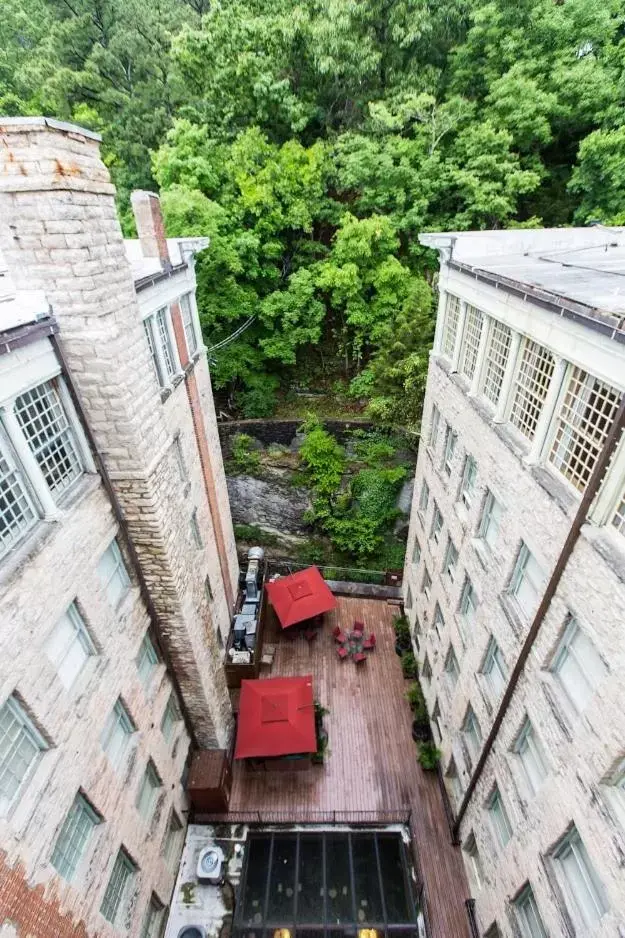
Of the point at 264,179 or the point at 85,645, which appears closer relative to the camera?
the point at 85,645

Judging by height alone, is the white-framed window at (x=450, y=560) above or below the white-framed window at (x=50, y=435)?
below

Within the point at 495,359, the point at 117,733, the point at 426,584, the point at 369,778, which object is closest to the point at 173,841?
the point at 117,733

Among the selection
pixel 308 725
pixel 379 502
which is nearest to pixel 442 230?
pixel 379 502

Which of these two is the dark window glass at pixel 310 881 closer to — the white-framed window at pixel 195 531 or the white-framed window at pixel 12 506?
the white-framed window at pixel 195 531

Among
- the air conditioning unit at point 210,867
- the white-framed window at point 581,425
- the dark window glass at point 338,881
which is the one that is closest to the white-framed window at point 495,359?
the white-framed window at point 581,425

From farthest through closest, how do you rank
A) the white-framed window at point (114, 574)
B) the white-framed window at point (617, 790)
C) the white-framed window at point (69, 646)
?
the white-framed window at point (114, 574)
the white-framed window at point (69, 646)
the white-framed window at point (617, 790)

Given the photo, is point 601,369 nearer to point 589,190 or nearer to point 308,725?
point 308,725

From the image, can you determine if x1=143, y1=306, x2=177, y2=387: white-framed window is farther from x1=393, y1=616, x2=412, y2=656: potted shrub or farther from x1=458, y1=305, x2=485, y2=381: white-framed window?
x1=393, y1=616, x2=412, y2=656: potted shrub
